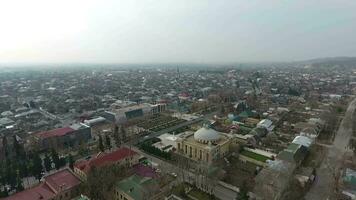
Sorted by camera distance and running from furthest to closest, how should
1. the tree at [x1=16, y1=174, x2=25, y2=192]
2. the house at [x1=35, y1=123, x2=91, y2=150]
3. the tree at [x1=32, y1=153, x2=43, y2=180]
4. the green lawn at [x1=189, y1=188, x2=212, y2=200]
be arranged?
the house at [x1=35, y1=123, x2=91, y2=150] → the tree at [x1=32, y1=153, x2=43, y2=180] → the tree at [x1=16, y1=174, x2=25, y2=192] → the green lawn at [x1=189, y1=188, x2=212, y2=200]

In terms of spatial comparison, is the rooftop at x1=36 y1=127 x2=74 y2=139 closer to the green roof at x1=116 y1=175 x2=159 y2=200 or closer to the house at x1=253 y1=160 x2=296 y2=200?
the green roof at x1=116 y1=175 x2=159 y2=200

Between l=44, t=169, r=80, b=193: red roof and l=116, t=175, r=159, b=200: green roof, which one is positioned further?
l=44, t=169, r=80, b=193: red roof

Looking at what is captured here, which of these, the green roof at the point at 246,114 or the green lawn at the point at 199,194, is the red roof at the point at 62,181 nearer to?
the green lawn at the point at 199,194

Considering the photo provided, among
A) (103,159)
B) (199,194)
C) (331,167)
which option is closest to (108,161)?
(103,159)

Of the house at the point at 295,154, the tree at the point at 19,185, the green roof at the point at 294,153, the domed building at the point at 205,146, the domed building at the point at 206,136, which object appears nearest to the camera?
the tree at the point at 19,185

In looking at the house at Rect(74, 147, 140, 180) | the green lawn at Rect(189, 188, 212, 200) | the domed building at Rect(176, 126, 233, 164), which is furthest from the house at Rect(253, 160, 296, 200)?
the house at Rect(74, 147, 140, 180)

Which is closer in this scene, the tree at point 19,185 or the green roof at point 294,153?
the tree at point 19,185

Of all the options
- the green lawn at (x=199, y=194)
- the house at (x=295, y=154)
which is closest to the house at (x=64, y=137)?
the green lawn at (x=199, y=194)

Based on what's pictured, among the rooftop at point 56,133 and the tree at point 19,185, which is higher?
the rooftop at point 56,133
